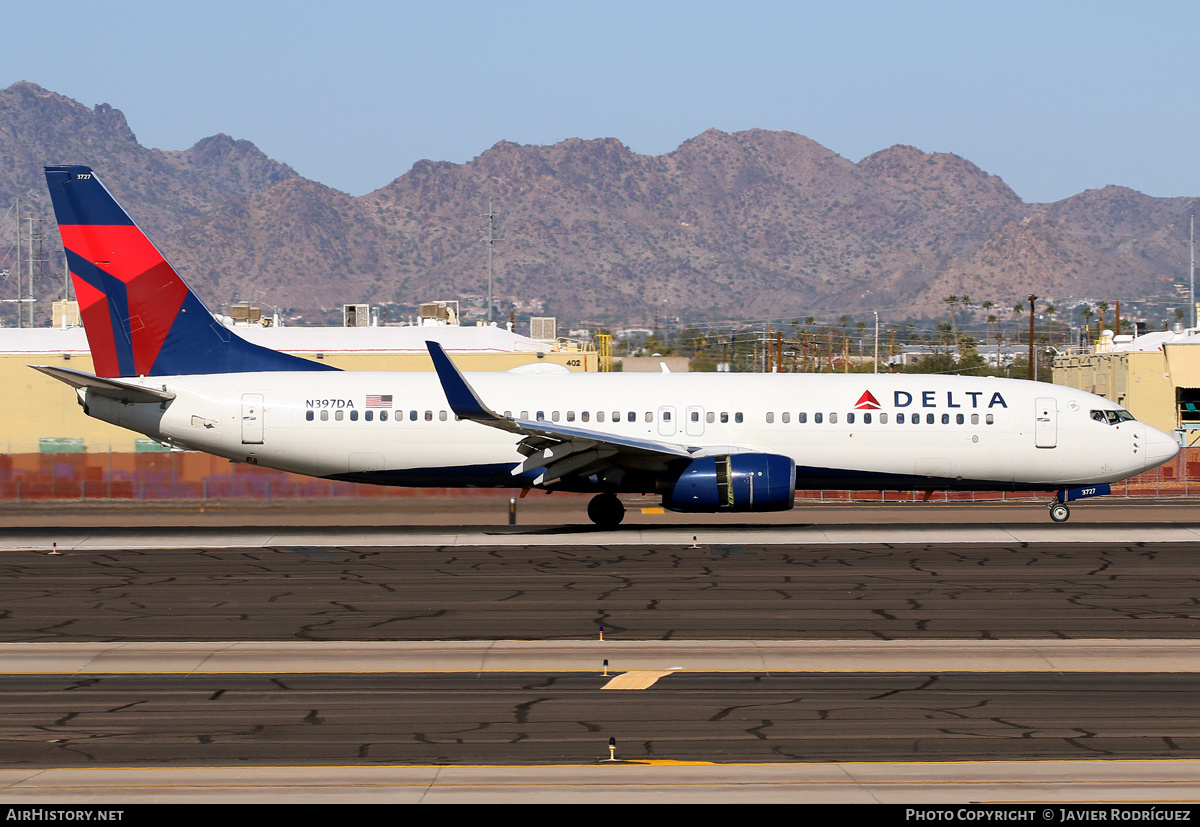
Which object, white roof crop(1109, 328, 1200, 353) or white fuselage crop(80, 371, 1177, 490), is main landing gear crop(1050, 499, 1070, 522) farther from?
white roof crop(1109, 328, 1200, 353)

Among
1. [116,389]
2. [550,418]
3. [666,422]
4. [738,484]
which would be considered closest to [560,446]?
[550,418]

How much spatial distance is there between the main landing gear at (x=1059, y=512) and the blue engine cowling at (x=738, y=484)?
818 cm

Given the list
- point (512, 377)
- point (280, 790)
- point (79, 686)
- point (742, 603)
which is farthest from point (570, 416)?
point (280, 790)

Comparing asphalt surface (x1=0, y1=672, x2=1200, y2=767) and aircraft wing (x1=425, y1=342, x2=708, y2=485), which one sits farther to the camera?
aircraft wing (x1=425, y1=342, x2=708, y2=485)

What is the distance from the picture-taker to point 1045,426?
31.7 m

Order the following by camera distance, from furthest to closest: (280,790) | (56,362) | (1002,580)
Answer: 1. (56,362)
2. (1002,580)
3. (280,790)

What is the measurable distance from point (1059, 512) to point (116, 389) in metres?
25.1

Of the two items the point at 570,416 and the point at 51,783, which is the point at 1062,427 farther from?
the point at 51,783

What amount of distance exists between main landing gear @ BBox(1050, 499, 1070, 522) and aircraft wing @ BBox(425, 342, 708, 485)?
9810mm

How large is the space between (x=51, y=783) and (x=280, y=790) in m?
2.26

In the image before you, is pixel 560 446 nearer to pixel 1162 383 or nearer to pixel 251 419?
pixel 251 419

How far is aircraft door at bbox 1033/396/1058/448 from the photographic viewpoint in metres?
31.7

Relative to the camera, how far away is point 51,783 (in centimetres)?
1163

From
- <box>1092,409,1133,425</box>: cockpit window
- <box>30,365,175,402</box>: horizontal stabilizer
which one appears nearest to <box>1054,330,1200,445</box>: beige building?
<box>1092,409,1133,425</box>: cockpit window
